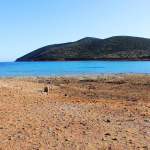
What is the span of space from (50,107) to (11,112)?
4.59 ft

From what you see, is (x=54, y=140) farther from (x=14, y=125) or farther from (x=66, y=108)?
(x=66, y=108)

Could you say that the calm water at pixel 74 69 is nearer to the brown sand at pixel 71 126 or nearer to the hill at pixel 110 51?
the brown sand at pixel 71 126

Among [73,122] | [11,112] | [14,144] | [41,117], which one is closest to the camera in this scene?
[14,144]

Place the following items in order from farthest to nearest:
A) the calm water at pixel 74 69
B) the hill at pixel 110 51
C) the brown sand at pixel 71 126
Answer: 1. the hill at pixel 110 51
2. the calm water at pixel 74 69
3. the brown sand at pixel 71 126

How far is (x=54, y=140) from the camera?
161 inches

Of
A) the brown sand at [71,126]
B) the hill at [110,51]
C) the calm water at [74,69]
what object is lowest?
the brown sand at [71,126]

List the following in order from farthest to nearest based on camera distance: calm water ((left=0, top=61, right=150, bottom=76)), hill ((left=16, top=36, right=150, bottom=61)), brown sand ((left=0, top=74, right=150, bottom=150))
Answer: hill ((left=16, top=36, right=150, bottom=61)) < calm water ((left=0, top=61, right=150, bottom=76)) < brown sand ((left=0, top=74, right=150, bottom=150))

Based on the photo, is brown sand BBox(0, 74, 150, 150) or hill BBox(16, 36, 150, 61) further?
hill BBox(16, 36, 150, 61)

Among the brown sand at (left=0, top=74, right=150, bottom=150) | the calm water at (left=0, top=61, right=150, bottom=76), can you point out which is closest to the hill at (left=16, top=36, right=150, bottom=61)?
the calm water at (left=0, top=61, right=150, bottom=76)

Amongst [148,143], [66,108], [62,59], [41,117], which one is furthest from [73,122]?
[62,59]

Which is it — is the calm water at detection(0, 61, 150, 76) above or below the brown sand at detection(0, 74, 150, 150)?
above

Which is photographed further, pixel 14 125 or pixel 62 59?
pixel 62 59

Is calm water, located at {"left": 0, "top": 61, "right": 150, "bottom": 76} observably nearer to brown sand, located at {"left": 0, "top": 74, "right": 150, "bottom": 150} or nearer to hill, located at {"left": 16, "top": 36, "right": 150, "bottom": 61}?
brown sand, located at {"left": 0, "top": 74, "right": 150, "bottom": 150}

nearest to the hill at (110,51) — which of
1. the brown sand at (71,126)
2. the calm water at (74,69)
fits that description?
the calm water at (74,69)
